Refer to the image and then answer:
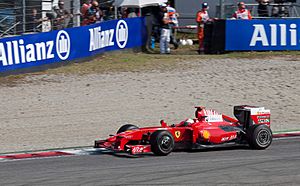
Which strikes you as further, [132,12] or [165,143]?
[132,12]

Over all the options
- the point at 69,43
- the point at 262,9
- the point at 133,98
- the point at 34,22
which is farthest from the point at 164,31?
the point at 133,98

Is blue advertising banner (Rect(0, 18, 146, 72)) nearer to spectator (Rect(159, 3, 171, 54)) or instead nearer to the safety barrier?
spectator (Rect(159, 3, 171, 54))

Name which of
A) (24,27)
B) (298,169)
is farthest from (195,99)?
(298,169)

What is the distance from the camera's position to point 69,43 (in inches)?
763

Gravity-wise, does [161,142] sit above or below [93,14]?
below

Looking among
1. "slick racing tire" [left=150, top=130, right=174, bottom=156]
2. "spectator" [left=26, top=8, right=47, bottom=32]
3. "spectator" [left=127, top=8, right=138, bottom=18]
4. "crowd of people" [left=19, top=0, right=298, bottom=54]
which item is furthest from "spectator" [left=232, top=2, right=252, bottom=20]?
"slick racing tire" [left=150, top=130, right=174, bottom=156]

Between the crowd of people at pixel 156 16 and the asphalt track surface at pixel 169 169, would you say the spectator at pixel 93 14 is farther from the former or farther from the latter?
the asphalt track surface at pixel 169 169

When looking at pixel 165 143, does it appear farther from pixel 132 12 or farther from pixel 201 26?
pixel 132 12

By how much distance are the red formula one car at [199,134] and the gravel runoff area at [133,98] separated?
1701 millimetres

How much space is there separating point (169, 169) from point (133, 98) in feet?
21.9

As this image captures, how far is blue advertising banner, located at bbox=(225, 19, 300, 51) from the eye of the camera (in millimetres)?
21812

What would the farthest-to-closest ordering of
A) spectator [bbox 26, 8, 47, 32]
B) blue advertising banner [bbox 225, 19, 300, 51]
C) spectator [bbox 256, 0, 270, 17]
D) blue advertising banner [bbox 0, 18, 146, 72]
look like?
spectator [bbox 256, 0, 270, 17], blue advertising banner [bbox 225, 19, 300, 51], spectator [bbox 26, 8, 47, 32], blue advertising banner [bbox 0, 18, 146, 72]

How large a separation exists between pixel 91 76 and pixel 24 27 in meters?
2.13

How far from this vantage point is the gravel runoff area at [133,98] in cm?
1355
